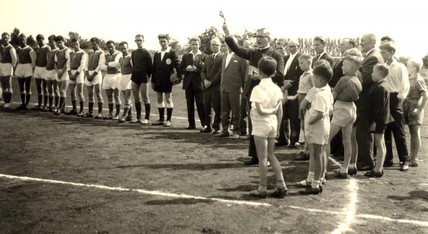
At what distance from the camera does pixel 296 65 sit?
10188mm

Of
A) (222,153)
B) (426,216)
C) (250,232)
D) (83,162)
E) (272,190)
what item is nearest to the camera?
(250,232)

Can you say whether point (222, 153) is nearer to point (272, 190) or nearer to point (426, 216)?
point (272, 190)

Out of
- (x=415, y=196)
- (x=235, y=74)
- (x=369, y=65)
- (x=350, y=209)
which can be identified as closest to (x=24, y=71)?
(x=235, y=74)

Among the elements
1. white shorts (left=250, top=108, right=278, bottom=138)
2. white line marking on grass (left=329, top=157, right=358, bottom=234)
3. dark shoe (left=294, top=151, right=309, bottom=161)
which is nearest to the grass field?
white line marking on grass (left=329, top=157, right=358, bottom=234)

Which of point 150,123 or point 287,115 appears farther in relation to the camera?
point 150,123

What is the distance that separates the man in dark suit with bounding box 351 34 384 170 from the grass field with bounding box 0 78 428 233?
0.51 meters

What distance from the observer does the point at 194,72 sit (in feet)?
41.5

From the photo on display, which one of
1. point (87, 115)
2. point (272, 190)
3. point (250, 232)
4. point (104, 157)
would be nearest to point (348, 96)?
point (272, 190)

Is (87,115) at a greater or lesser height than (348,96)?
lesser

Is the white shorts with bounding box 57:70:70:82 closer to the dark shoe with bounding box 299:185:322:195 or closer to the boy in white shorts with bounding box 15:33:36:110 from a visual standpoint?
the boy in white shorts with bounding box 15:33:36:110

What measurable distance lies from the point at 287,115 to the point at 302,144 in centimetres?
86

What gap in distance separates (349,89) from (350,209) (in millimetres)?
2280

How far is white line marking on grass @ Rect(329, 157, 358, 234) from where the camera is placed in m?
5.21

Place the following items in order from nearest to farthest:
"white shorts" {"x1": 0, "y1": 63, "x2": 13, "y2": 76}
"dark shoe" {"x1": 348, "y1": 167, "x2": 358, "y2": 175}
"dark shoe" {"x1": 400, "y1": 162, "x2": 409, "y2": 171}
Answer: "dark shoe" {"x1": 348, "y1": 167, "x2": 358, "y2": 175} < "dark shoe" {"x1": 400, "y1": 162, "x2": 409, "y2": 171} < "white shorts" {"x1": 0, "y1": 63, "x2": 13, "y2": 76}
